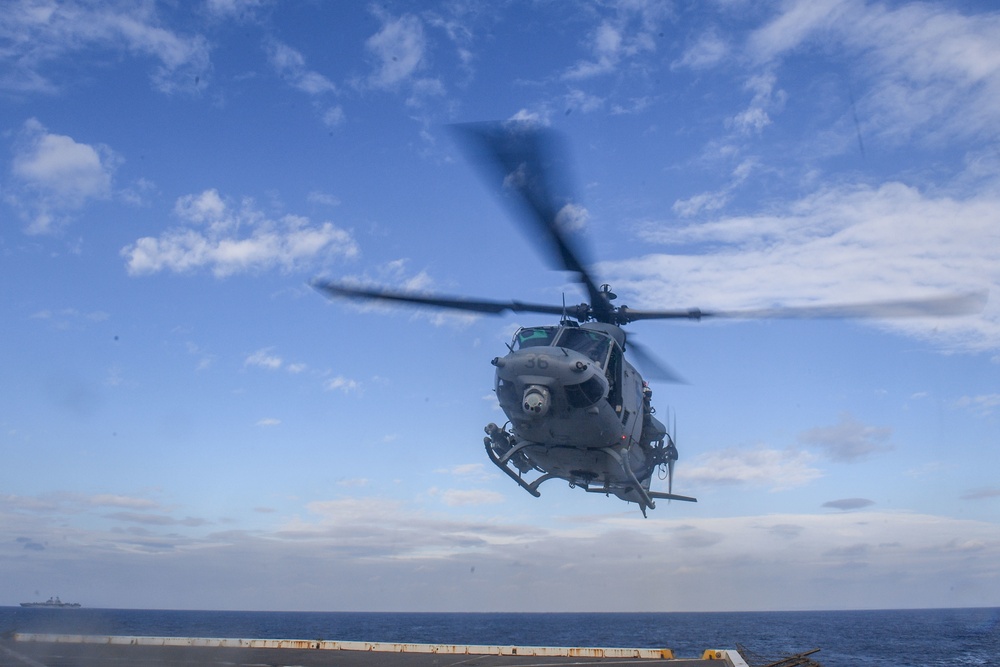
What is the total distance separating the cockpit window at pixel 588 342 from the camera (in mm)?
15484

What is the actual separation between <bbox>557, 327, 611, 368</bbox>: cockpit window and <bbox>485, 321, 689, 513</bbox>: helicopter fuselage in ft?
0.07

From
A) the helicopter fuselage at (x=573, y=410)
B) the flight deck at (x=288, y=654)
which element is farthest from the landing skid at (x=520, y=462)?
the flight deck at (x=288, y=654)

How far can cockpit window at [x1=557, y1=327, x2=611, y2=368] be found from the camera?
15.5 meters

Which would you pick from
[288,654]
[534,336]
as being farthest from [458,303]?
[288,654]

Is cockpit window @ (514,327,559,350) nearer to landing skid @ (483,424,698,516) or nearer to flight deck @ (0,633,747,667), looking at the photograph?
landing skid @ (483,424,698,516)

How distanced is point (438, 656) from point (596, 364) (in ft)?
39.6

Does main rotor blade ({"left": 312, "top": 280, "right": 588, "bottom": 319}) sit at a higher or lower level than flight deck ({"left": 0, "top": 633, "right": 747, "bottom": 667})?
higher

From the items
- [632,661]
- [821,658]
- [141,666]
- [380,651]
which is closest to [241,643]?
[380,651]

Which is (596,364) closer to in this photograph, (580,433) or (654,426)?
(580,433)

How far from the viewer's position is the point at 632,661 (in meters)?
20.7

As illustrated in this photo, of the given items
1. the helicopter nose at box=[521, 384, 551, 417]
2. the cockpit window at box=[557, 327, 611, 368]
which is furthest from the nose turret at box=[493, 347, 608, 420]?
the cockpit window at box=[557, 327, 611, 368]

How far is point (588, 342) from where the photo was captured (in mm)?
15734

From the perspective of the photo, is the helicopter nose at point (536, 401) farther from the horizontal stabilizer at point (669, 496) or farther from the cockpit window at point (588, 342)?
the horizontal stabilizer at point (669, 496)

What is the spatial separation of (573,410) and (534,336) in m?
2.04
